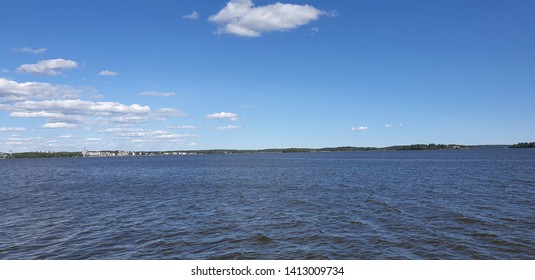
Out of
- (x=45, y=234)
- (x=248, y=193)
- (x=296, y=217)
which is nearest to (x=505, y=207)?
(x=296, y=217)

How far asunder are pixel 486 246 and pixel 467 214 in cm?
923

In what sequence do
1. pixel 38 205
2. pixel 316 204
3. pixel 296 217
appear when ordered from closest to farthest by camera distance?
pixel 296 217, pixel 316 204, pixel 38 205

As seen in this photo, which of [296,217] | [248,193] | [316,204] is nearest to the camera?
[296,217]

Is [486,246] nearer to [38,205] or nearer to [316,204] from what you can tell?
[316,204]

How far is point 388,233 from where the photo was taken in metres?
20.8

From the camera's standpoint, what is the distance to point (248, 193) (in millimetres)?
41875
